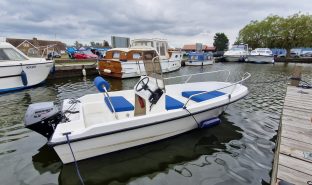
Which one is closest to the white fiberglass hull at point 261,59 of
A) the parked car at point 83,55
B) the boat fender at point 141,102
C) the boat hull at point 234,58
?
the boat hull at point 234,58

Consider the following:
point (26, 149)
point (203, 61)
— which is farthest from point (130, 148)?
point (203, 61)

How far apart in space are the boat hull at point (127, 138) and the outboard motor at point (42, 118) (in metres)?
0.72

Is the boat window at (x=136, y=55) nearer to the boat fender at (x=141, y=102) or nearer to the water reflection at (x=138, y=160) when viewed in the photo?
the boat fender at (x=141, y=102)

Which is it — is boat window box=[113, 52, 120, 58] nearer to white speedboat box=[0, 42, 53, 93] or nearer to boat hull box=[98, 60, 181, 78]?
boat hull box=[98, 60, 181, 78]

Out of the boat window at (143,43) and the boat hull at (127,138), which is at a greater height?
the boat window at (143,43)

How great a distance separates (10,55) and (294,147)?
Result: 1268 cm

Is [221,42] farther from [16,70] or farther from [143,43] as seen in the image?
[16,70]

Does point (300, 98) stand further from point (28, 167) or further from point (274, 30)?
point (274, 30)

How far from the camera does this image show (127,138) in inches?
164

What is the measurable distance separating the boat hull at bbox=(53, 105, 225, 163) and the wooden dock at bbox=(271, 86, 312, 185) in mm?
1835

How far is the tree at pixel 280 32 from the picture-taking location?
1470 inches

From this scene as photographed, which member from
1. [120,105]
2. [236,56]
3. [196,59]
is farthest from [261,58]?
[120,105]

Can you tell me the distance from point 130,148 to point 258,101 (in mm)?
6435

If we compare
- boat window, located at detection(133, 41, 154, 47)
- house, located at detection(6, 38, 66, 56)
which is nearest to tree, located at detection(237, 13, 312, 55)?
boat window, located at detection(133, 41, 154, 47)
